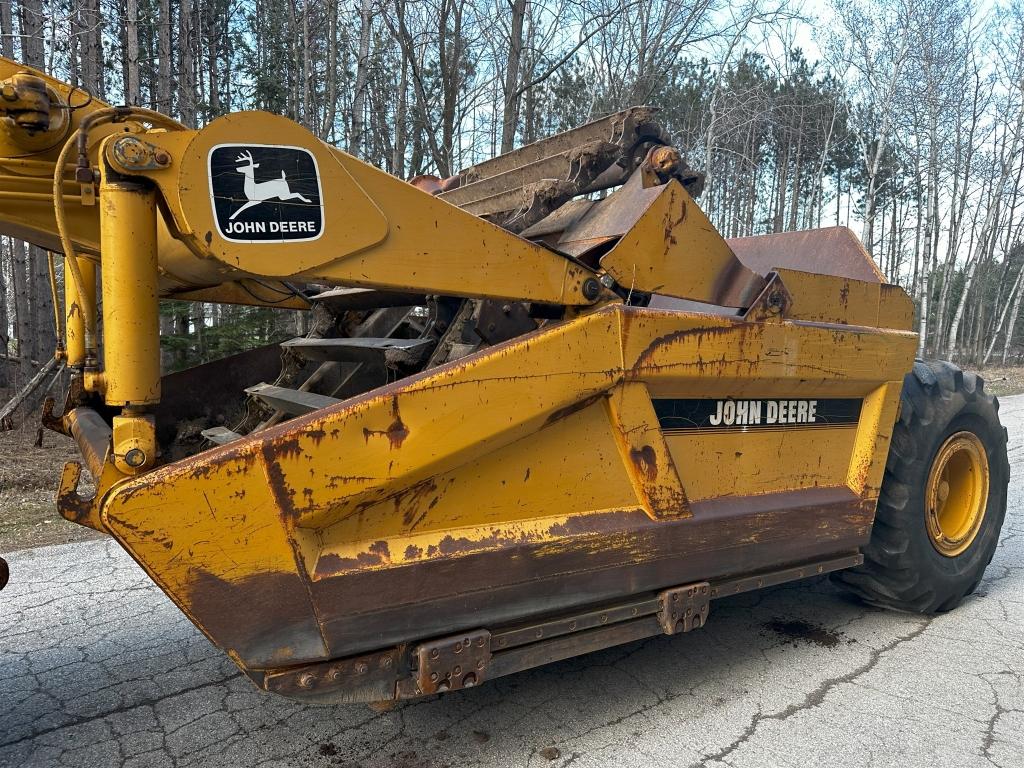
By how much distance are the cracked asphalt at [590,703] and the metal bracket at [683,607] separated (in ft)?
1.12

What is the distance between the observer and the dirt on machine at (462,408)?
190 centimetres

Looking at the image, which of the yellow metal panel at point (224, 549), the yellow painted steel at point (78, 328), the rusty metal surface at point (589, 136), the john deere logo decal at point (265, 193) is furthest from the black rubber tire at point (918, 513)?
the yellow painted steel at point (78, 328)

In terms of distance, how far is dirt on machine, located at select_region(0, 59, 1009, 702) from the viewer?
1.90 meters

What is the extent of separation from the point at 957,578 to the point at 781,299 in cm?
199

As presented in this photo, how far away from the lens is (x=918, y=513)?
135 inches

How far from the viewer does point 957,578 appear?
367 centimetres

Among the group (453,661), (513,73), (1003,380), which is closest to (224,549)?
(453,661)

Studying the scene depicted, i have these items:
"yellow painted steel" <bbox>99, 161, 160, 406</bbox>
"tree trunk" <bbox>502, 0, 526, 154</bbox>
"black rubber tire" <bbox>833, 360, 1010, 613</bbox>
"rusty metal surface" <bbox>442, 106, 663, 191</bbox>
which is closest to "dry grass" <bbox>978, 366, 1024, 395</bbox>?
"tree trunk" <bbox>502, 0, 526, 154</bbox>

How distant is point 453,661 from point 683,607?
0.92 metres

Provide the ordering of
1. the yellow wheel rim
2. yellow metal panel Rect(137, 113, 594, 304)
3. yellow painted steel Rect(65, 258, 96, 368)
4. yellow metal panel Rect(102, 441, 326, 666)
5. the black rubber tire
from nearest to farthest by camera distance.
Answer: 1. yellow metal panel Rect(102, 441, 326, 666)
2. yellow metal panel Rect(137, 113, 594, 304)
3. yellow painted steel Rect(65, 258, 96, 368)
4. the black rubber tire
5. the yellow wheel rim

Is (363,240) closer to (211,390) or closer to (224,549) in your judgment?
(224,549)

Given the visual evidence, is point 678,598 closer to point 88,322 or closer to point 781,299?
point 781,299

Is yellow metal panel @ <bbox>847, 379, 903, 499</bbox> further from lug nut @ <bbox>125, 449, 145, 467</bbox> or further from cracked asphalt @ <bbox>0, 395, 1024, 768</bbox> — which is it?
lug nut @ <bbox>125, 449, 145, 467</bbox>

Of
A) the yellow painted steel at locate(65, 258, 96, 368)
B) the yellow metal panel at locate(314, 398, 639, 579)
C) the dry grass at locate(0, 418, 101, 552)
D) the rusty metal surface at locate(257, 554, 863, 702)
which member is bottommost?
the dry grass at locate(0, 418, 101, 552)
